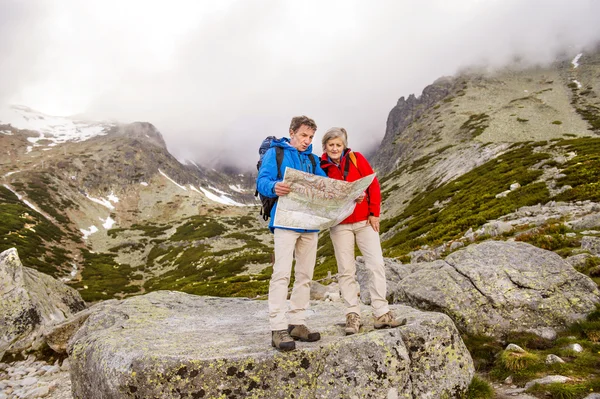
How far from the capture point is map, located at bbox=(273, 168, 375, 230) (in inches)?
235

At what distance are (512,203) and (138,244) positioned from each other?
117 m

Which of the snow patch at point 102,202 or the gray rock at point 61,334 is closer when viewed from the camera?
the gray rock at point 61,334

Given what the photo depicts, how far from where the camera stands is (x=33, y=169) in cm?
15350

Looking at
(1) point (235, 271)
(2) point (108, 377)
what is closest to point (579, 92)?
(1) point (235, 271)

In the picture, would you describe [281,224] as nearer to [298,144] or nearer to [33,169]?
[298,144]

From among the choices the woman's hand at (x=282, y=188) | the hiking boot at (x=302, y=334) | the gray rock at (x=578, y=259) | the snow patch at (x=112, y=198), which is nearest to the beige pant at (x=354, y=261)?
the hiking boot at (x=302, y=334)

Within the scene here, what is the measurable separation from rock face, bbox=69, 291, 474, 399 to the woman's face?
3.59 metres

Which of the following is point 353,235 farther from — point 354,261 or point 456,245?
point 456,245

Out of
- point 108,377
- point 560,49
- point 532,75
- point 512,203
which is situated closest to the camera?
point 108,377

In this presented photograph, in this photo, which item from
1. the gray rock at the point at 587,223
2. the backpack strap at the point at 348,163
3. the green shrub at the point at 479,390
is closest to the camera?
the green shrub at the point at 479,390

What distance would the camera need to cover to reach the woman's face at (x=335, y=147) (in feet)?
22.4

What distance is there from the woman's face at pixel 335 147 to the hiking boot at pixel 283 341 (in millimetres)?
3681

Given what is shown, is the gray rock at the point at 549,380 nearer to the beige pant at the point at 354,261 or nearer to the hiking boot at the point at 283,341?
the beige pant at the point at 354,261

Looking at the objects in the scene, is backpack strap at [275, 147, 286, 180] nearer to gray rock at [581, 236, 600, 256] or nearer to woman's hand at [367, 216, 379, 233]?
woman's hand at [367, 216, 379, 233]
